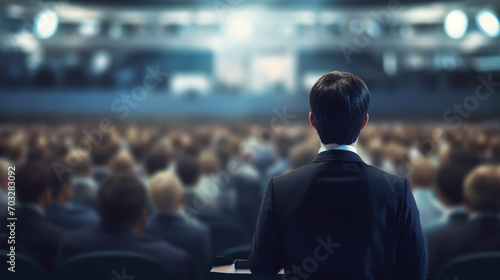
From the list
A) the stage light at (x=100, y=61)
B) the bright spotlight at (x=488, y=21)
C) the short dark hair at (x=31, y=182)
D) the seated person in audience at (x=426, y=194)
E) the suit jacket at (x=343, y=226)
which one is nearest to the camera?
the suit jacket at (x=343, y=226)

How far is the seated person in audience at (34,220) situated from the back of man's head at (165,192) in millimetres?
567

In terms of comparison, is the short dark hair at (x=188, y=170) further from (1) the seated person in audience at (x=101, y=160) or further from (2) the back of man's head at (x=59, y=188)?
(1) the seated person in audience at (x=101, y=160)

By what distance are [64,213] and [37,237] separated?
69 centimetres

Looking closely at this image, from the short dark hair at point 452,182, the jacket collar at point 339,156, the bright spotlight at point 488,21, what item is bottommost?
the jacket collar at point 339,156

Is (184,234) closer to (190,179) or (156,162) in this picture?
(190,179)

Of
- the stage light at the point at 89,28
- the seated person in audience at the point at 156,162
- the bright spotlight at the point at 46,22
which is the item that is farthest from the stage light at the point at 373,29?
the seated person in audience at the point at 156,162

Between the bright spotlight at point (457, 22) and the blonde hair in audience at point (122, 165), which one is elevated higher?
the bright spotlight at point (457, 22)

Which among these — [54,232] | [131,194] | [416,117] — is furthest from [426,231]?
[416,117]

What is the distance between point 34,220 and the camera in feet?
8.84

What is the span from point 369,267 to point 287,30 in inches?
777

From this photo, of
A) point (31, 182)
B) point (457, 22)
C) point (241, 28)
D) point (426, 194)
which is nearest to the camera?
point (31, 182)

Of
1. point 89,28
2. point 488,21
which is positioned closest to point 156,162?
point 488,21

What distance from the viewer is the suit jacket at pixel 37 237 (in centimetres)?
264

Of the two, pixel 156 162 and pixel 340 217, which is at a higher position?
pixel 156 162
